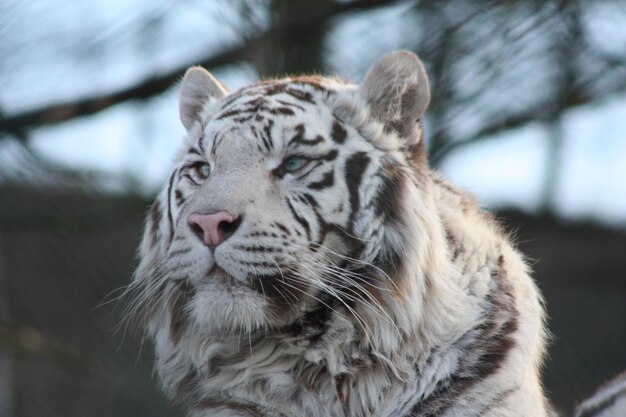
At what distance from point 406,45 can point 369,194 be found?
4.86ft

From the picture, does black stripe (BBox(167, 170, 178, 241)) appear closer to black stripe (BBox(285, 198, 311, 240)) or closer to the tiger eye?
the tiger eye

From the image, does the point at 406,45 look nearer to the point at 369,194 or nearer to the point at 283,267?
the point at 369,194

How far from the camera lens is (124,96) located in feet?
9.76

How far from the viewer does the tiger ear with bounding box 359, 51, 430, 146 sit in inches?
A: 64.6

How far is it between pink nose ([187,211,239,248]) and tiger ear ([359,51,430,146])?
40 centimetres

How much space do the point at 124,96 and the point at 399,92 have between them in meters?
1.57

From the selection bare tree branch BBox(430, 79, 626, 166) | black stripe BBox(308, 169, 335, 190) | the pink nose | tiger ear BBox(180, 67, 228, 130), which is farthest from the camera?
bare tree branch BBox(430, 79, 626, 166)

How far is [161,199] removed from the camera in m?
1.74

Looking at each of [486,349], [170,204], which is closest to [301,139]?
[170,204]

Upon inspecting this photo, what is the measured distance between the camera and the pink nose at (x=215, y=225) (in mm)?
1397

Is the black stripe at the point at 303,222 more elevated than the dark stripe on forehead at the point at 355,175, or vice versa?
the dark stripe on forehead at the point at 355,175

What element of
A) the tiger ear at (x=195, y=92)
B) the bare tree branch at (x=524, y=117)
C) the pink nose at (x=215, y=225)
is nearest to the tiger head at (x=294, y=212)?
the pink nose at (x=215, y=225)

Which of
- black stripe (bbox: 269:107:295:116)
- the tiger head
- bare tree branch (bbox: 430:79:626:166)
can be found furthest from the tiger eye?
bare tree branch (bbox: 430:79:626:166)

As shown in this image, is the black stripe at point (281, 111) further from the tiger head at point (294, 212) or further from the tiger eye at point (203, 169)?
the tiger eye at point (203, 169)
